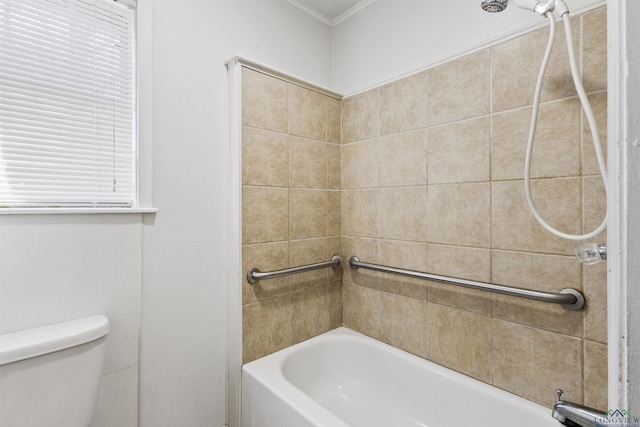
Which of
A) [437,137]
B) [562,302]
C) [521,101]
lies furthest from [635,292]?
[437,137]

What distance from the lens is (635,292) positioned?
310mm

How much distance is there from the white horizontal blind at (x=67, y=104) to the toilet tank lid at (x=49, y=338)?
42cm

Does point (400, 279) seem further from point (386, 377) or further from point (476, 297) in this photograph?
point (386, 377)

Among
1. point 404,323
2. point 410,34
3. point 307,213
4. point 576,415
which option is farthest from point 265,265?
point 410,34

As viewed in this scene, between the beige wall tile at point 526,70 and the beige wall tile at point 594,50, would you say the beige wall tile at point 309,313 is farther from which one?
the beige wall tile at point 594,50

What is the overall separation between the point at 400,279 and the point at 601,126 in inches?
39.7

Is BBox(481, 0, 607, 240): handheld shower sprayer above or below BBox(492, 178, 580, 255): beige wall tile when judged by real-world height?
above

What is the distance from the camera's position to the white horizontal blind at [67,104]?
40.7 inches

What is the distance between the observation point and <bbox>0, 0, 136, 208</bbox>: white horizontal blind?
103 cm

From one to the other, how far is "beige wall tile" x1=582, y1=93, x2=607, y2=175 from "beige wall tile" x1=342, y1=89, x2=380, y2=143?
2.92 feet

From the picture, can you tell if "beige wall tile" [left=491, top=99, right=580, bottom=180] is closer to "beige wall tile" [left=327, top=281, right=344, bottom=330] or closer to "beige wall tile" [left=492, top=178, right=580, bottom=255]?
"beige wall tile" [left=492, top=178, right=580, bottom=255]

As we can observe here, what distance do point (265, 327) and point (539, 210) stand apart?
1296mm

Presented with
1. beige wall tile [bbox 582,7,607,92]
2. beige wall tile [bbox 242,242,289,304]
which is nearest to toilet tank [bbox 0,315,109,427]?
beige wall tile [bbox 242,242,289,304]

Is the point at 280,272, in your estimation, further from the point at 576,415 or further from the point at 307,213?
the point at 576,415
